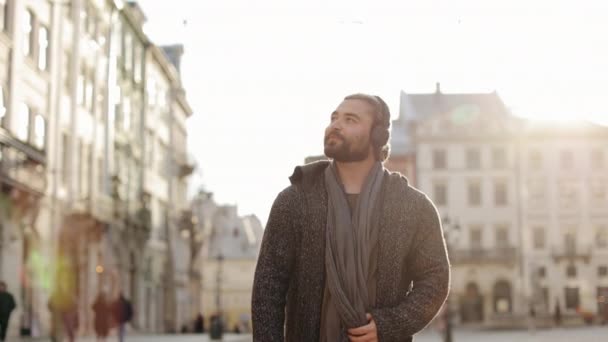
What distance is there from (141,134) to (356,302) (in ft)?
163

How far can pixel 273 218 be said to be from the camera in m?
4.27

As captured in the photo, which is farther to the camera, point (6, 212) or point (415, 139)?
point (415, 139)

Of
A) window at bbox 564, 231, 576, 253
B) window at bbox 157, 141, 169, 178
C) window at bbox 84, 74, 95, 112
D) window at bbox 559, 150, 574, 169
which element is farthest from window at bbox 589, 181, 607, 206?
window at bbox 84, 74, 95, 112

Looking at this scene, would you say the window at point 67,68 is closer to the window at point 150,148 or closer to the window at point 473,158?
the window at point 150,148

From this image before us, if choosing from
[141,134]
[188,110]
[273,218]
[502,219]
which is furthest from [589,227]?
[273,218]

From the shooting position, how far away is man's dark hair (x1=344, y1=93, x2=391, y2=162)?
432cm

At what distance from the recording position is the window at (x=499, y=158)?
257ft

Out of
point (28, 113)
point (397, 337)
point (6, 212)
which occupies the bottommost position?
point (397, 337)

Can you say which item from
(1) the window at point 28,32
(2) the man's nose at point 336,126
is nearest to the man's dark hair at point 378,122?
(2) the man's nose at point 336,126

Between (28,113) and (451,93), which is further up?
(451,93)

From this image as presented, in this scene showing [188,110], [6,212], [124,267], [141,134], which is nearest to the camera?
[6,212]

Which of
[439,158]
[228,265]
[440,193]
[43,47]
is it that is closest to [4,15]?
[43,47]

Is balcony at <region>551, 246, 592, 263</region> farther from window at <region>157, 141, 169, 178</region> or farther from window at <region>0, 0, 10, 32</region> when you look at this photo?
window at <region>0, 0, 10, 32</region>

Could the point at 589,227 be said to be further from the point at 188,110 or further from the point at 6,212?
the point at 6,212
